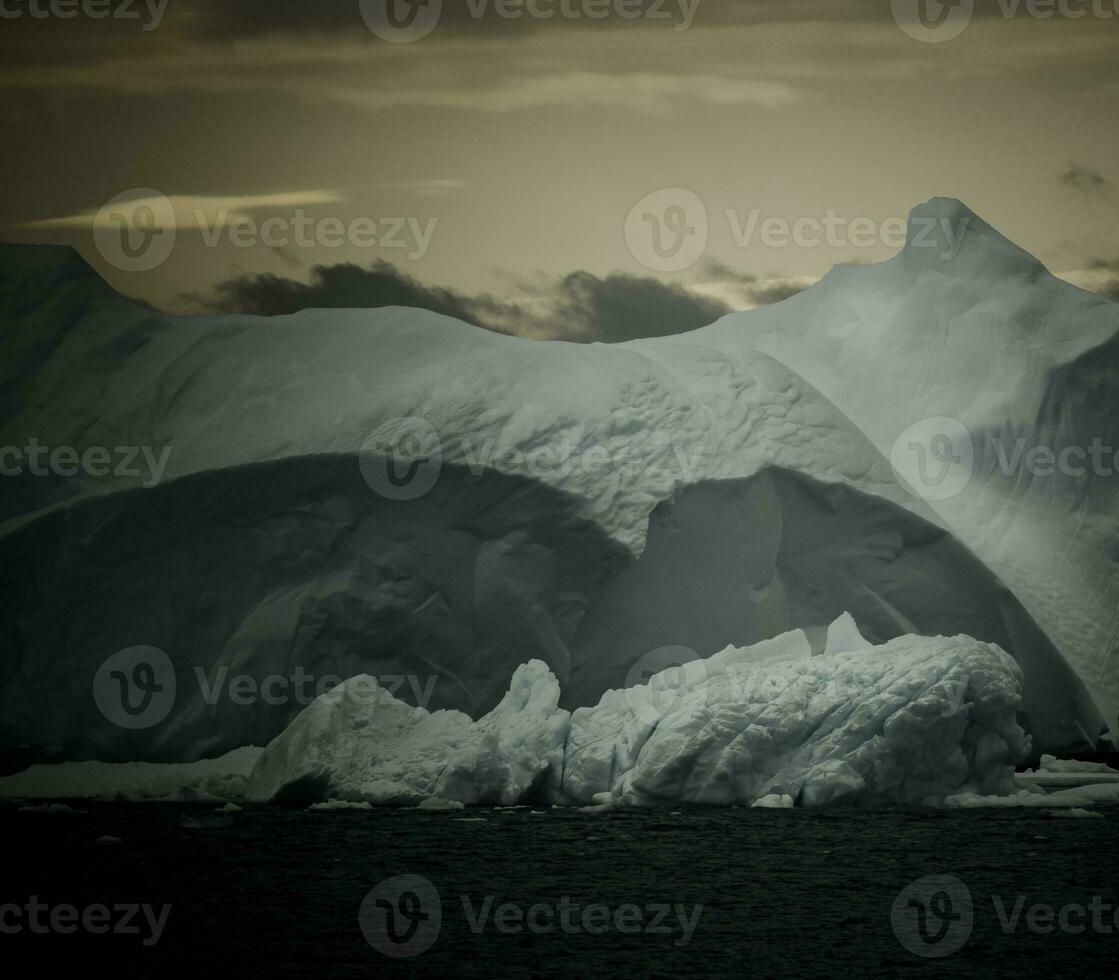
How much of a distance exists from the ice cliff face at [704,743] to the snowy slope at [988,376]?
7.04 m

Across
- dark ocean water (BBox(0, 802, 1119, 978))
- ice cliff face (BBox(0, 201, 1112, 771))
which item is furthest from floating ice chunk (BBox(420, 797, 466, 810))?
ice cliff face (BBox(0, 201, 1112, 771))

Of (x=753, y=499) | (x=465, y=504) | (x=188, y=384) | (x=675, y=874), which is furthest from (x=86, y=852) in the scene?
(x=753, y=499)

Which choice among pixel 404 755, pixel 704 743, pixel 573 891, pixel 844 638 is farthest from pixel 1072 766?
pixel 573 891

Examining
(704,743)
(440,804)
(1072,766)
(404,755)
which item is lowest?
(440,804)

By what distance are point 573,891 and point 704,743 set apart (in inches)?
149

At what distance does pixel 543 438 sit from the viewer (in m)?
19.4

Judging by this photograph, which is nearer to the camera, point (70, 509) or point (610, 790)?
point (610, 790)

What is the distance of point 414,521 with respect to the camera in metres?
19.0

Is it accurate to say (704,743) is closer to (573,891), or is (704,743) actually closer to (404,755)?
(404,755)

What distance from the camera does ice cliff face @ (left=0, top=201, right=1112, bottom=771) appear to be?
61.1ft

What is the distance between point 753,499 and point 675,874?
25.3 feet

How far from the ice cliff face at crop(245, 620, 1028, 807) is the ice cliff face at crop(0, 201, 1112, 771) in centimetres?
219

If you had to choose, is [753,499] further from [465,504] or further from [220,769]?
[220,769]

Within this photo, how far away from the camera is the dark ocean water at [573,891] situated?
1076 centimetres
